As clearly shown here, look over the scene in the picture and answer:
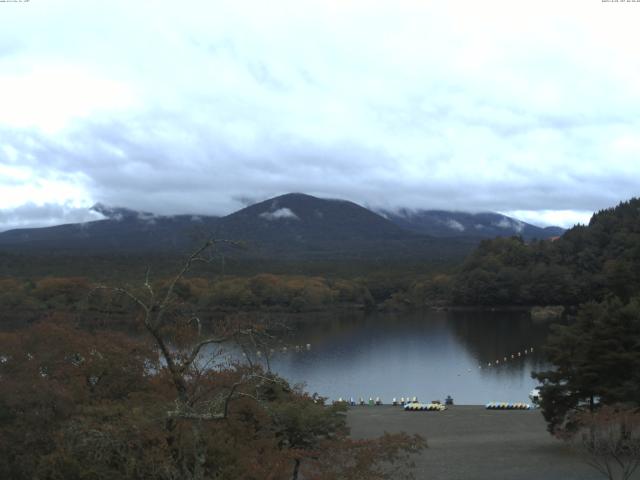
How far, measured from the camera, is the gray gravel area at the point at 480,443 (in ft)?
51.1

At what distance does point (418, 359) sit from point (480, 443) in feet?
65.4

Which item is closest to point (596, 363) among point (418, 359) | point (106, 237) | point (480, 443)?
point (480, 443)

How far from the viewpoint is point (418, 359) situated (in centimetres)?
3891

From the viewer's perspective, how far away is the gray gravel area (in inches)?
614

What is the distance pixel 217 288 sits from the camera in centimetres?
6228

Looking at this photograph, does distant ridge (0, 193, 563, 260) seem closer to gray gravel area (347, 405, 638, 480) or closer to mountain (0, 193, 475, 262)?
mountain (0, 193, 475, 262)

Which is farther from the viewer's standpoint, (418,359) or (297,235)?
(297,235)

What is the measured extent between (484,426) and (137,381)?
41.3 feet

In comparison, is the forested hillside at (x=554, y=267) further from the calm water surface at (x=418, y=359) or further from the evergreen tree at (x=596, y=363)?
the evergreen tree at (x=596, y=363)

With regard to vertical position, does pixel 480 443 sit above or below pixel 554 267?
below

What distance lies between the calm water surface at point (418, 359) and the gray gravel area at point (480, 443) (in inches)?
153

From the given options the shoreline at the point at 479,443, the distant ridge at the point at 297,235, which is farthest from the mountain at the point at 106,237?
the shoreline at the point at 479,443

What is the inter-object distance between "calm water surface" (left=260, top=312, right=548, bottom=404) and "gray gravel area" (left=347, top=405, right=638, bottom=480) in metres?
3.89

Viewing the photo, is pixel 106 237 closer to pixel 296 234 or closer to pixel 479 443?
pixel 296 234
